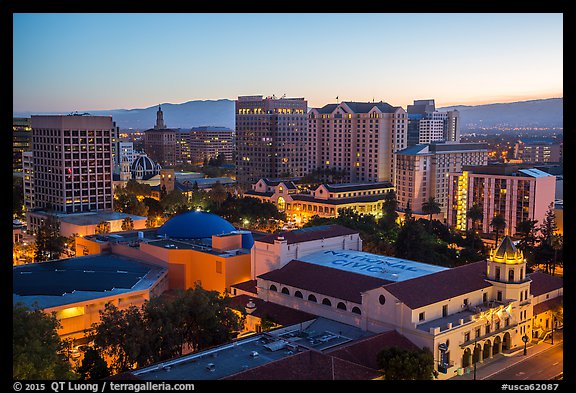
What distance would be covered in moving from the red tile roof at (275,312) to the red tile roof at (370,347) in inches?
175

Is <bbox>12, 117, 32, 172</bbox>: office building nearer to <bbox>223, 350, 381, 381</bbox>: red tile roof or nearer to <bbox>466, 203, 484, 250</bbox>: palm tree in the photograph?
<bbox>466, 203, 484, 250</bbox>: palm tree

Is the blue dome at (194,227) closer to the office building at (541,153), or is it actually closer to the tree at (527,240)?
the tree at (527,240)

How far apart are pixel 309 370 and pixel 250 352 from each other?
8.63ft

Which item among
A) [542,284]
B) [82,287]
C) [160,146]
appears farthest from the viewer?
[160,146]

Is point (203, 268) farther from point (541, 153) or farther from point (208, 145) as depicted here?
point (208, 145)

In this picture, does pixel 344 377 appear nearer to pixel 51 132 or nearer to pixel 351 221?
pixel 351 221

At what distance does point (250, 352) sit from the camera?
812 inches

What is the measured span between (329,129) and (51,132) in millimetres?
36787

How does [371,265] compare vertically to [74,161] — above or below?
below

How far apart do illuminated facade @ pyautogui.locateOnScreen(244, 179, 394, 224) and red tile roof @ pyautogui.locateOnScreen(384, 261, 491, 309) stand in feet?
104

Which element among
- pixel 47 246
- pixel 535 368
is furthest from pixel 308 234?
pixel 47 246

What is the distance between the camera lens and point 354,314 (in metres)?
25.3

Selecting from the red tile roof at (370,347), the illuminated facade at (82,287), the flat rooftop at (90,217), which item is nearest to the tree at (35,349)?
the illuminated facade at (82,287)

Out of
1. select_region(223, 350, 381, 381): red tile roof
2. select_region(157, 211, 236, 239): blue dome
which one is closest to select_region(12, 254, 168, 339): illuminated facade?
select_region(157, 211, 236, 239): blue dome
